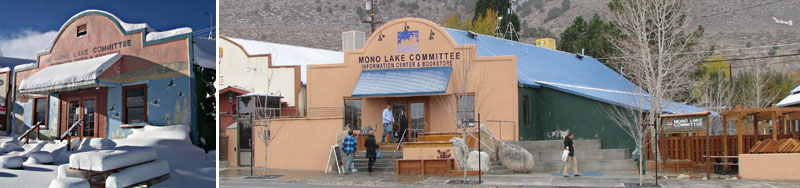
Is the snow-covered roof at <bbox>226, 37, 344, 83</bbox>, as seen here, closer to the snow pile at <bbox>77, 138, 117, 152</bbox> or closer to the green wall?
the green wall

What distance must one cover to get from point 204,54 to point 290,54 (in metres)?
33.3

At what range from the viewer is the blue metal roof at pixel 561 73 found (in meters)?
30.2

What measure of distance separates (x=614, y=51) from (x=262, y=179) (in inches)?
1203

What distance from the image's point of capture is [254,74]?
116ft

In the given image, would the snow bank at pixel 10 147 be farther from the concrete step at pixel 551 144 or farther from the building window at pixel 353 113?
the building window at pixel 353 113

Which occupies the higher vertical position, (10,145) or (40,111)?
(40,111)

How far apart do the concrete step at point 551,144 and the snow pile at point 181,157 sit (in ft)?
63.8

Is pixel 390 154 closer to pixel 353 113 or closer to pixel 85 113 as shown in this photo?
pixel 353 113

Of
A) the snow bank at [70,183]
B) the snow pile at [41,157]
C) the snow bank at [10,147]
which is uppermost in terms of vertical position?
the snow bank at [10,147]

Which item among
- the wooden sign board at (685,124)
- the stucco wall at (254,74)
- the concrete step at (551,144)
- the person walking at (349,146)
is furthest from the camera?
the stucco wall at (254,74)

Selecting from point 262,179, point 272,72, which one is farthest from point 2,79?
point 272,72

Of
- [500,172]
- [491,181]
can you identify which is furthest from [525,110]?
[491,181]

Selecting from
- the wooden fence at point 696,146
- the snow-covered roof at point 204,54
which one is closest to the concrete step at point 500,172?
the wooden fence at point 696,146

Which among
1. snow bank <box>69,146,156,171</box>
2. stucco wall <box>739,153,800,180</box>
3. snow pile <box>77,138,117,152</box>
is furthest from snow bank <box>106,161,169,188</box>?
stucco wall <box>739,153,800,180</box>
